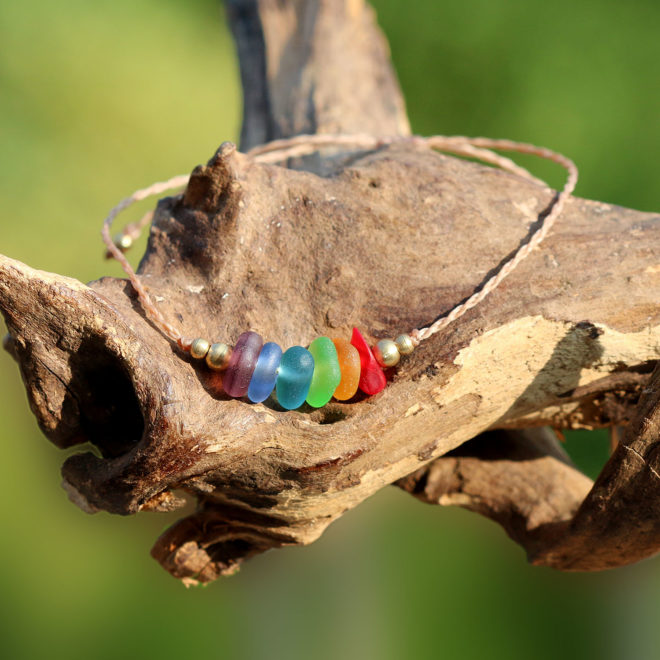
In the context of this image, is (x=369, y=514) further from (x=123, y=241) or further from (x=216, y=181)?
(x=216, y=181)

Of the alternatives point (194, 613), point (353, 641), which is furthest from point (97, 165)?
point (353, 641)

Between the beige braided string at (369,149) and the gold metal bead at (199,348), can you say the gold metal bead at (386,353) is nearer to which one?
the beige braided string at (369,149)

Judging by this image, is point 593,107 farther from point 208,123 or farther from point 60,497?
point 60,497

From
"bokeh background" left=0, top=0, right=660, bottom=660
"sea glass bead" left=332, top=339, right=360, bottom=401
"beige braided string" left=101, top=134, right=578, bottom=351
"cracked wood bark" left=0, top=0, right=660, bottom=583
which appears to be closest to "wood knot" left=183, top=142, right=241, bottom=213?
"cracked wood bark" left=0, top=0, right=660, bottom=583

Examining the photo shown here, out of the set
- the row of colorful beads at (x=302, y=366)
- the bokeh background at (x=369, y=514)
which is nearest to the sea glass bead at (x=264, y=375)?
the row of colorful beads at (x=302, y=366)

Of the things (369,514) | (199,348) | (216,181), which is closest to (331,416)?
(199,348)

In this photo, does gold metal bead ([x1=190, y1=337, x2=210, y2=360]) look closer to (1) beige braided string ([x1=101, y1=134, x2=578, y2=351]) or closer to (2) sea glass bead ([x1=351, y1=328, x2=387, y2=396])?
(1) beige braided string ([x1=101, y1=134, x2=578, y2=351])
